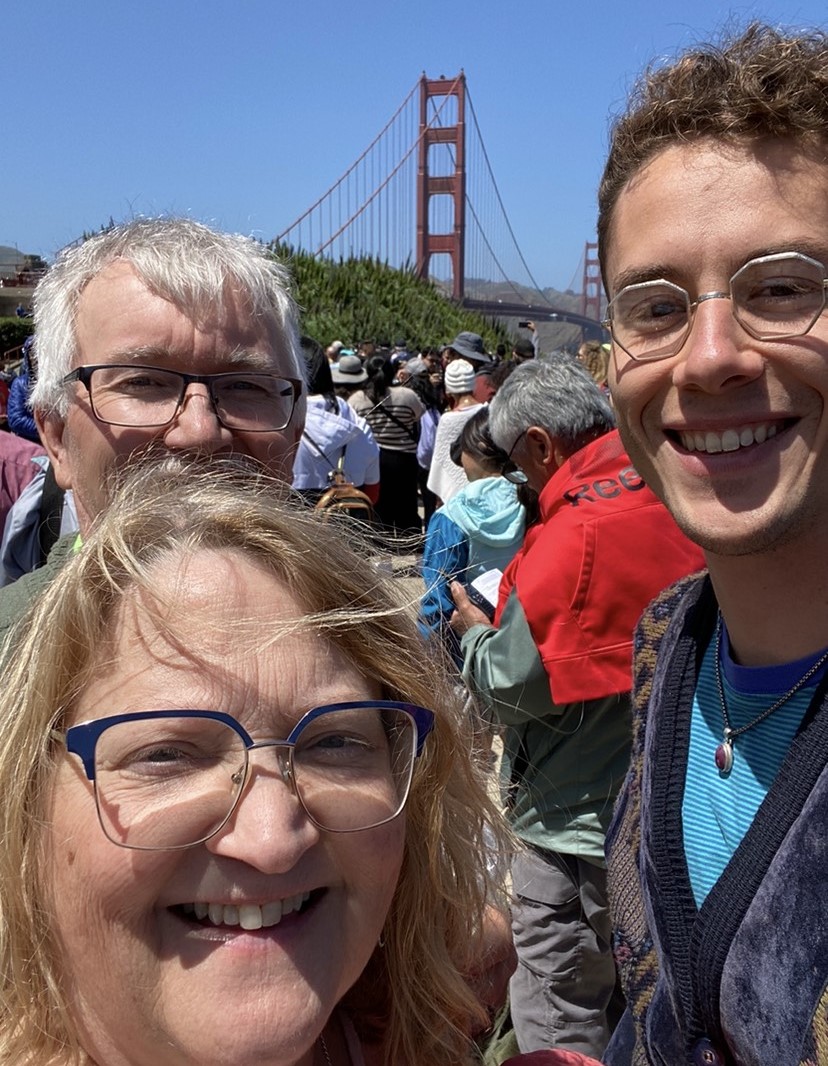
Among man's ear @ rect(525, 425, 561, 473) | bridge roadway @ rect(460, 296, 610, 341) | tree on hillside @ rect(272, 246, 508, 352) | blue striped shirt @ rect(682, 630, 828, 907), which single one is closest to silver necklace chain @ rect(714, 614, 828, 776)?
blue striped shirt @ rect(682, 630, 828, 907)

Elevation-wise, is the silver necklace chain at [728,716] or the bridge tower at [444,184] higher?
the bridge tower at [444,184]

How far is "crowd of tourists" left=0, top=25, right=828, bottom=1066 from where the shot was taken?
0.81 meters

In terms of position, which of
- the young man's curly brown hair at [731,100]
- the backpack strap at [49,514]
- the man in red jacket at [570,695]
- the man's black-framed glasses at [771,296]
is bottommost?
the man in red jacket at [570,695]

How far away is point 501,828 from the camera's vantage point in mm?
1197

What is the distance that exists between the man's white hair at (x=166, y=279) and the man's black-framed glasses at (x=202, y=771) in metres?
0.70

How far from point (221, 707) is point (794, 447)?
72 centimetres

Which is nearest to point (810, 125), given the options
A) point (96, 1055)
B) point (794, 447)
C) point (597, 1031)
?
point (794, 447)

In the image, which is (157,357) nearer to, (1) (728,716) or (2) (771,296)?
(2) (771,296)

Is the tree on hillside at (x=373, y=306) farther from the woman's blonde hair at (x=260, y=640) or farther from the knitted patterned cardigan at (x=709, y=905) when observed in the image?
the woman's blonde hair at (x=260, y=640)

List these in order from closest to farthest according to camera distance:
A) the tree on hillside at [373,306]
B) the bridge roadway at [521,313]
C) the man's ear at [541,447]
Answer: the man's ear at [541,447] < the tree on hillside at [373,306] < the bridge roadway at [521,313]

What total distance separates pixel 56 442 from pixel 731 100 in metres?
1.06

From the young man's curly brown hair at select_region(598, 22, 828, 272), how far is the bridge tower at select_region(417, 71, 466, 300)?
4057cm

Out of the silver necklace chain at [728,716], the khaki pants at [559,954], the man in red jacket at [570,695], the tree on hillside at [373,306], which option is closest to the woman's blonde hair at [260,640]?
the silver necklace chain at [728,716]

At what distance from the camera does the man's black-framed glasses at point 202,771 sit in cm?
80
